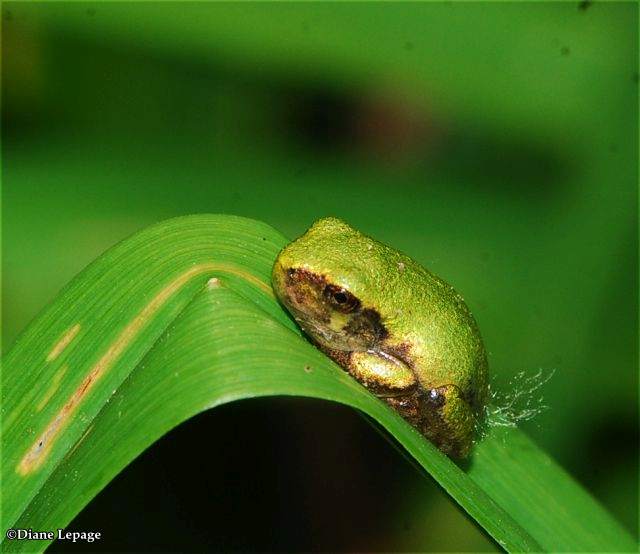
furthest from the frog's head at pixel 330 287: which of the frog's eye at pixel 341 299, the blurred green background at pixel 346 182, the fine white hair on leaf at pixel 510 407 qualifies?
the blurred green background at pixel 346 182

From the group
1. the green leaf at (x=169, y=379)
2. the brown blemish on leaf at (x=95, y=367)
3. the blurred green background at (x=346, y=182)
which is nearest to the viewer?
the green leaf at (x=169, y=379)

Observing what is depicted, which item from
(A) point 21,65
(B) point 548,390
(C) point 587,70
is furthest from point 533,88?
(A) point 21,65

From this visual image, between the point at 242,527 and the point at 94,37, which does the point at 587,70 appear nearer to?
the point at 94,37

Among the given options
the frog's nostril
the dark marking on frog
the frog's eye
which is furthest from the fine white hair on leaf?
the frog's eye

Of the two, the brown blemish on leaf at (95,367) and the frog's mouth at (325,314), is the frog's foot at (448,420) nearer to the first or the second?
the frog's mouth at (325,314)

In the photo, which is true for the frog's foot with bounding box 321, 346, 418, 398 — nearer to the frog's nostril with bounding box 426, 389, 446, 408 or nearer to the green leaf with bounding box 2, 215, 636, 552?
the frog's nostril with bounding box 426, 389, 446, 408

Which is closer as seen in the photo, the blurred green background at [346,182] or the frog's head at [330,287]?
the frog's head at [330,287]
